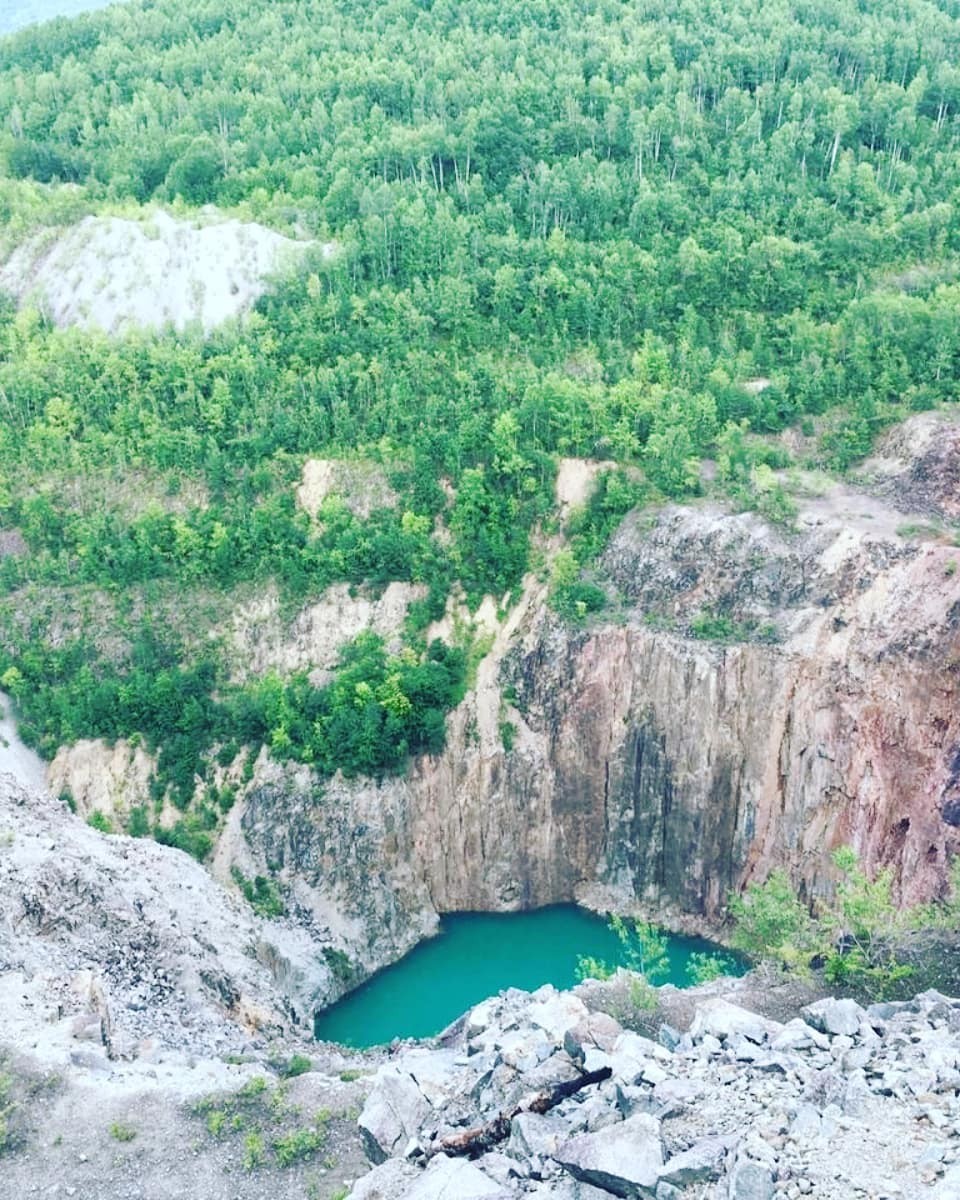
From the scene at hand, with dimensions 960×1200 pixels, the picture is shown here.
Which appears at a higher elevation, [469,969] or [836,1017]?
[836,1017]

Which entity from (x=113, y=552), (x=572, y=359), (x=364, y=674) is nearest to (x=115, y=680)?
(x=113, y=552)

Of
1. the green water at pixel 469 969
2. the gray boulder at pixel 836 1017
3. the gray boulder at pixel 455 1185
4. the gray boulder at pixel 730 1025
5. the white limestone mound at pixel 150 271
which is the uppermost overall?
the white limestone mound at pixel 150 271

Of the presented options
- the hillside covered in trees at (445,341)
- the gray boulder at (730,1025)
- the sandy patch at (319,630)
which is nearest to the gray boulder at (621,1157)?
the gray boulder at (730,1025)

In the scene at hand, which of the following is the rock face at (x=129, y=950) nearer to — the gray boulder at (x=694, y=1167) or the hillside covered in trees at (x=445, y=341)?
the hillside covered in trees at (x=445, y=341)

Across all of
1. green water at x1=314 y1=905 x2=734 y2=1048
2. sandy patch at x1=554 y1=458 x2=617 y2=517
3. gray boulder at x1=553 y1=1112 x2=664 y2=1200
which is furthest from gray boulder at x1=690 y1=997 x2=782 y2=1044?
sandy patch at x1=554 y1=458 x2=617 y2=517

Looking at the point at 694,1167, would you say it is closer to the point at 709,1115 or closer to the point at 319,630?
the point at 709,1115

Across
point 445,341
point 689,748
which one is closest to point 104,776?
point 689,748
